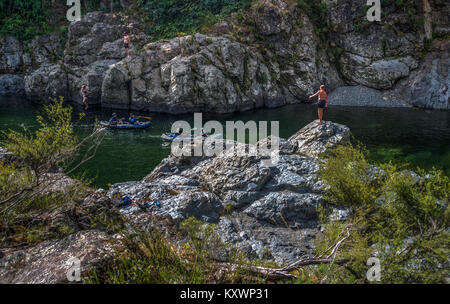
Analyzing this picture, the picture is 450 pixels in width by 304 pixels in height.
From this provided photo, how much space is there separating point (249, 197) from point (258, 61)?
2800 cm

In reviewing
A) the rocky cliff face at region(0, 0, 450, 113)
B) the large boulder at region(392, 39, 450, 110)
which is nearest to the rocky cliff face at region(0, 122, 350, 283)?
the rocky cliff face at region(0, 0, 450, 113)

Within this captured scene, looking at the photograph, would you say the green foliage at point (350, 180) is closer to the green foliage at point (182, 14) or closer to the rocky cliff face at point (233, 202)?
the rocky cliff face at point (233, 202)

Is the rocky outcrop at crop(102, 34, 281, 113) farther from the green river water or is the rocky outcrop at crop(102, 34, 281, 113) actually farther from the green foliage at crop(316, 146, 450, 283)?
the green foliage at crop(316, 146, 450, 283)

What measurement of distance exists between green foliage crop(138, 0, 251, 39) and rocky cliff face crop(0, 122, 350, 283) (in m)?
28.5

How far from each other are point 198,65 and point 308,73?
14.0 m

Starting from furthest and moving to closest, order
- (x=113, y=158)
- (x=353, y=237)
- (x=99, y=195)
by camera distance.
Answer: (x=113, y=158) → (x=99, y=195) → (x=353, y=237)

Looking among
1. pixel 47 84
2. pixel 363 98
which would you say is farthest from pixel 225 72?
pixel 47 84

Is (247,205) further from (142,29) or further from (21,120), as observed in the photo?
(142,29)

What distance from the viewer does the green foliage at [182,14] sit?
39719 mm

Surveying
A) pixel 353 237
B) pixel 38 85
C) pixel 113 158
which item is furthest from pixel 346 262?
pixel 38 85

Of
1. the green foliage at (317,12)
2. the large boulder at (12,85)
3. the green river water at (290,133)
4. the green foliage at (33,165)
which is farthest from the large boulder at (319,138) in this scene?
the large boulder at (12,85)

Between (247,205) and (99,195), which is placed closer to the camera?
(99,195)

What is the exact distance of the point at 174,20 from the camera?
42.1 meters

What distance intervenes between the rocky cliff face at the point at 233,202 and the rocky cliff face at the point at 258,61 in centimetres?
1937
